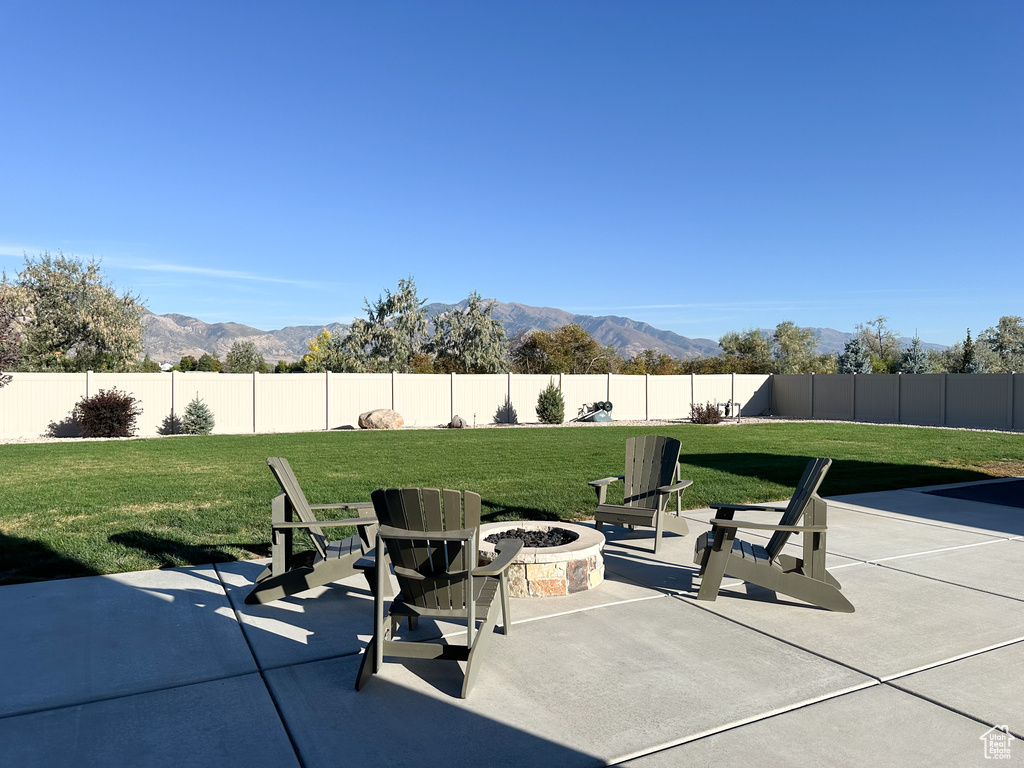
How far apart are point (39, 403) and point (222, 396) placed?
5.16 meters

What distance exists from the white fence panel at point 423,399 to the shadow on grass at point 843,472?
1333 cm

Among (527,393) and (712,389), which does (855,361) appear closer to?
(712,389)

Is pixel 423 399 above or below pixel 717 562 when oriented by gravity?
above

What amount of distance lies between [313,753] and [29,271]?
35.6 metres

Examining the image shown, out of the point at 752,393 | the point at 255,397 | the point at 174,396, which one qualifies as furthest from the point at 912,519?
the point at 752,393

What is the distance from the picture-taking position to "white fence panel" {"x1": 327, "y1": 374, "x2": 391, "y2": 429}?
25125 millimetres

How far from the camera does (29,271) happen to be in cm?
3098

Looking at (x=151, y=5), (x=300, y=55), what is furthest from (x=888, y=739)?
(x=300, y=55)

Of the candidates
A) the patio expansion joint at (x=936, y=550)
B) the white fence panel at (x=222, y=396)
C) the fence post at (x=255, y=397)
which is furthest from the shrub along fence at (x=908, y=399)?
the white fence panel at (x=222, y=396)

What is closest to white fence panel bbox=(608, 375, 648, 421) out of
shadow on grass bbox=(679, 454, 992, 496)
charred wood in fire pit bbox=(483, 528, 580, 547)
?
shadow on grass bbox=(679, 454, 992, 496)

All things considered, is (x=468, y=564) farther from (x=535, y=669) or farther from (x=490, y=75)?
(x=490, y=75)

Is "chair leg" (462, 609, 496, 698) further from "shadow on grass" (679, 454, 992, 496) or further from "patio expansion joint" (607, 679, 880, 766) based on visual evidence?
"shadow on grass" (679, 454, 992, 496)

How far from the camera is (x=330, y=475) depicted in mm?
12039

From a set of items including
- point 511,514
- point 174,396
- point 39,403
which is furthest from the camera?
point 174,396
